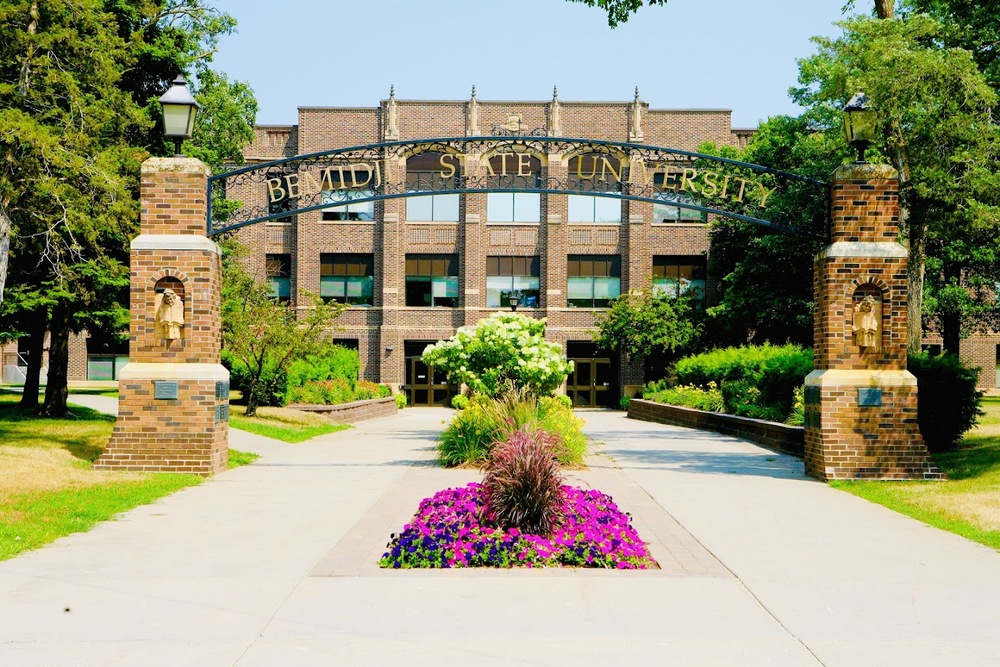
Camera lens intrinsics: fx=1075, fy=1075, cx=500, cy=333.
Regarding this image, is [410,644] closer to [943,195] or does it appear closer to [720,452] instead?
[720,452]

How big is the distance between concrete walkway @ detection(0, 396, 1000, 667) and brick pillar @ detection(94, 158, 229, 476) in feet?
8.98

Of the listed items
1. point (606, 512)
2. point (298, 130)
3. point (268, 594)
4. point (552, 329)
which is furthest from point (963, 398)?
point (298, 130)

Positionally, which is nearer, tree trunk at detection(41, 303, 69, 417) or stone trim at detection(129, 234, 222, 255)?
stone trim at detection(129, 234, 222, 255)

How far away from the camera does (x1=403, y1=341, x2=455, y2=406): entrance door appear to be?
174 feet

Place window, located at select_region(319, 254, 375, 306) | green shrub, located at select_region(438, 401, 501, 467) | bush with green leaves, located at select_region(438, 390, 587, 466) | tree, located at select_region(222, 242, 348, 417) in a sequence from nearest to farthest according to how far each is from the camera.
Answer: bush with green leaves, located at select_region(438, 390, 587, 466) → green shrub, located at select_region(438, 401, 501, 467) → tree, located at select_region(222, 242, 348, 417) → window, located at select_region(319, 254, 375, 306)

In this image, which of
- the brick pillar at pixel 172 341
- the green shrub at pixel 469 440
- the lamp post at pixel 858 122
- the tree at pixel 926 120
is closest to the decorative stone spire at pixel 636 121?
the tree at pixel 926 120

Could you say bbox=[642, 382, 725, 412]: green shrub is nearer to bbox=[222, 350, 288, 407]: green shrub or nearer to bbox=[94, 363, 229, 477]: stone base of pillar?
bbox=[222, 350, 288, 407]: green shrub

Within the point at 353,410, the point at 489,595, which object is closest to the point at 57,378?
the point at 353,410

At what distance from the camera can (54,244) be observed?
1923cm

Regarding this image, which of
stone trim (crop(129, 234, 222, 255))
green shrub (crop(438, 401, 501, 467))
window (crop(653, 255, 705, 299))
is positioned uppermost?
window (crop(653, 255, 705, 299))

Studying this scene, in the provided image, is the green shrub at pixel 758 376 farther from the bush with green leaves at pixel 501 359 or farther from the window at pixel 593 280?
the window at pixel 593 280

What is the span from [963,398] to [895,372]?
4.77 meters

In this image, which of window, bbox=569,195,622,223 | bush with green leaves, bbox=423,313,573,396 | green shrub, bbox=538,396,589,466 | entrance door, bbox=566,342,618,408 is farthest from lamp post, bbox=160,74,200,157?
entrance door, bbox=566,342,618,408

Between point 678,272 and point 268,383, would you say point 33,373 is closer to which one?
point 268,383
